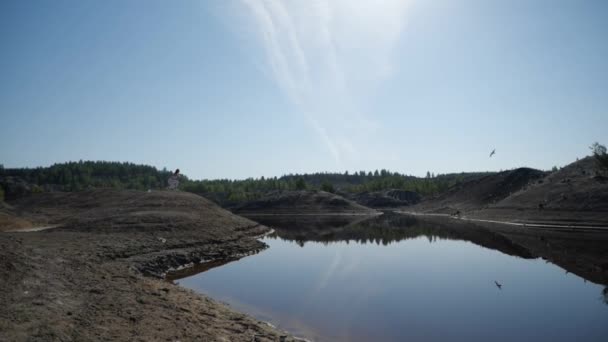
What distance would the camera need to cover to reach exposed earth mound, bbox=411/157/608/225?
62.3m

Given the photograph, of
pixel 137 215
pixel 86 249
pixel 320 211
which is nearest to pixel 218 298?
pixel 86 249

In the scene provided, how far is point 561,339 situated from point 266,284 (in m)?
18.2

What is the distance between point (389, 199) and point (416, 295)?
156962 millimetres

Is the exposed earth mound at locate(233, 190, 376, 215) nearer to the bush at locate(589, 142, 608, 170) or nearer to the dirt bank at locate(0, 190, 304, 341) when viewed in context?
the bush at locate(589, 142, 608, 170)

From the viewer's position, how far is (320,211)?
444 feet

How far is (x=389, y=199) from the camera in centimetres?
17650

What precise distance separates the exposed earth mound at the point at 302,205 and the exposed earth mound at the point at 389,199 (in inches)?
1396

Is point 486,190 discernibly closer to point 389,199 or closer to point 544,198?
point 544,198

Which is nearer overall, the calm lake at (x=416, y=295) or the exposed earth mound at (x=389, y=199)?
the calm lake at (x=416, y=295)

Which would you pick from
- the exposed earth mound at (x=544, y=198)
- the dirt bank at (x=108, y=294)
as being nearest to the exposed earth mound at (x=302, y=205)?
the exposed earth mound at (x=544, y=198)

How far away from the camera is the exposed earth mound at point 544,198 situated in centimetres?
6228

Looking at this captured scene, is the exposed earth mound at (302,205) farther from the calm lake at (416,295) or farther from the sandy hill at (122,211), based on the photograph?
the calm lake at (416,295)

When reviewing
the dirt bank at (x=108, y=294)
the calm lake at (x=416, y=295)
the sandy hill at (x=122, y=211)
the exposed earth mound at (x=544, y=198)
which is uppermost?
the exposed earth mound at (x=544, y=198)

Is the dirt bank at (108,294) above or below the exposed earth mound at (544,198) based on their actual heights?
below
